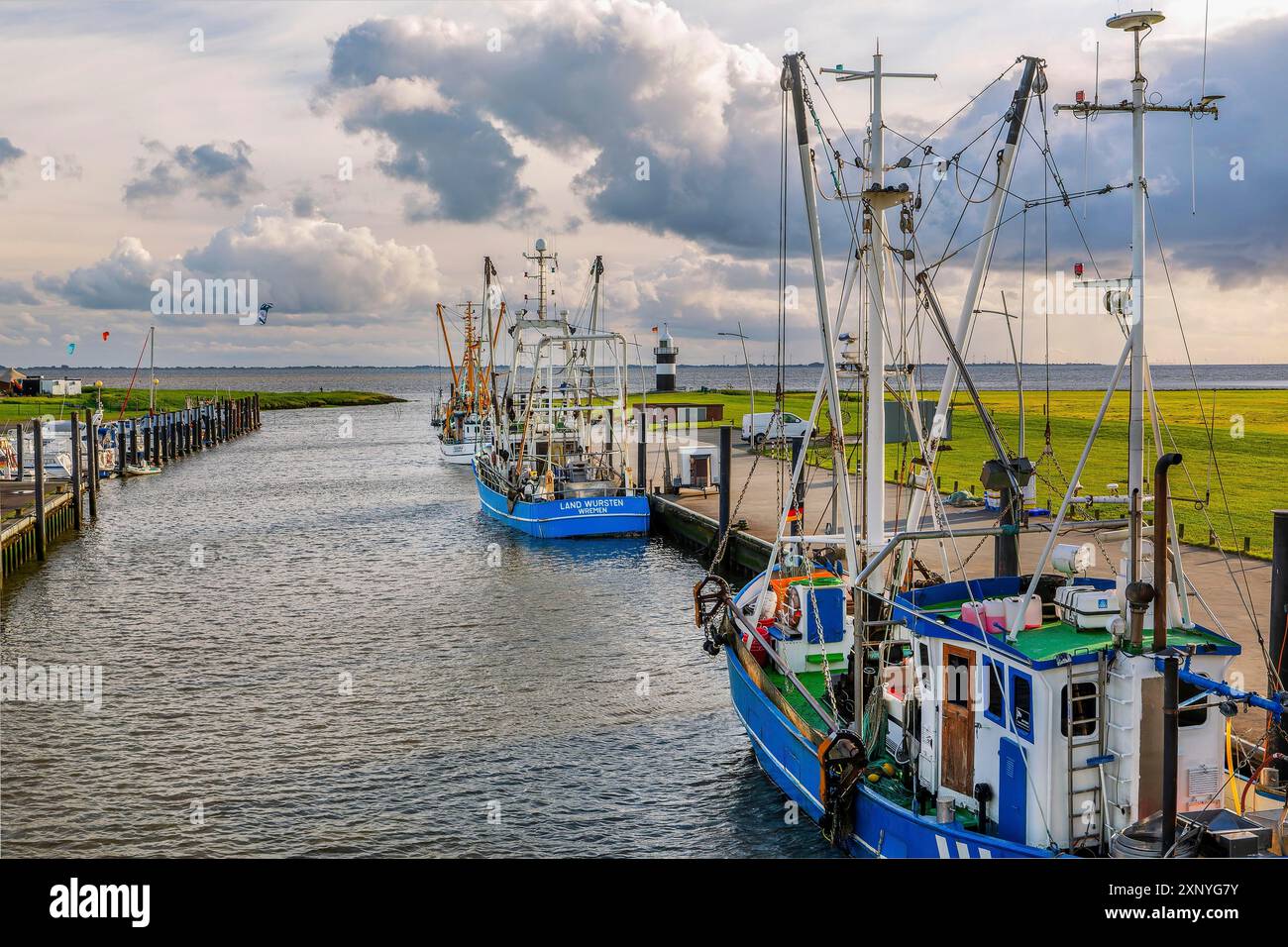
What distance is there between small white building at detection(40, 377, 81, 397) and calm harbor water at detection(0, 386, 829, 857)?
374ft

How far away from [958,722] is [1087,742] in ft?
6.73

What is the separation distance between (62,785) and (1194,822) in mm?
20559

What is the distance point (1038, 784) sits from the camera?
14430 millimetres

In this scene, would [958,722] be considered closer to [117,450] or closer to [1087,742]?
[1087,742]

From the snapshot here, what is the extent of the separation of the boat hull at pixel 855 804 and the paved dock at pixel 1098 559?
4776 millimetres

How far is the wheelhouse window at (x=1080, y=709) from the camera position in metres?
14.3

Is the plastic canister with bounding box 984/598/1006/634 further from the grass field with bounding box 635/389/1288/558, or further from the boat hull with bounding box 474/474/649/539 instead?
the boat hull with bounding box 474/474/649/539

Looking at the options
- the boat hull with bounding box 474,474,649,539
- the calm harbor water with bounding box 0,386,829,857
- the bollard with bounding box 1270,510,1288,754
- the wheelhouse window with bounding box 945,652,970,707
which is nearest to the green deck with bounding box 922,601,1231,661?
the wheelhouse window with bounding box 945,652,970,707

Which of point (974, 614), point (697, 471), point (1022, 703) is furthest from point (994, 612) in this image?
point (697, 471)

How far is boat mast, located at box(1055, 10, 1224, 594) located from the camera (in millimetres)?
14352

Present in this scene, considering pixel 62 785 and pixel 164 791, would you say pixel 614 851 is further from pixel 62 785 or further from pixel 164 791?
pixel 62 785
